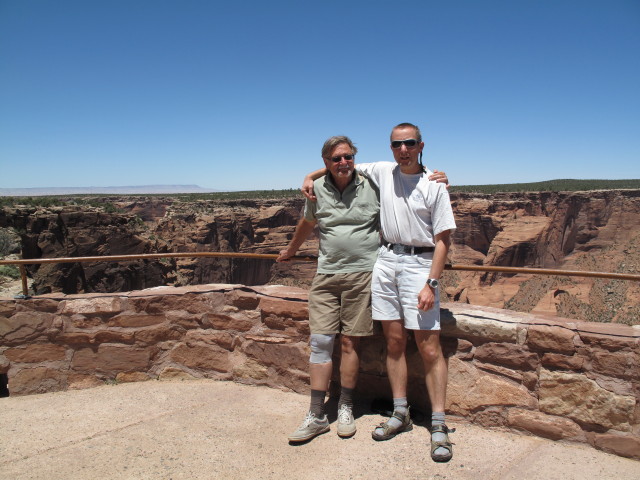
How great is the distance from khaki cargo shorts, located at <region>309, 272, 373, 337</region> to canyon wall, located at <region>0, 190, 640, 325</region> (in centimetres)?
1391

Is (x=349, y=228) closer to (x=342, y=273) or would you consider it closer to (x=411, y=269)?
(x=342, y=273)

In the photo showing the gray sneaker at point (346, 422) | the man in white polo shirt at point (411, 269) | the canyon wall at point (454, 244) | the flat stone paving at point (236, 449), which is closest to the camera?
the flat stone paving at point (236, 449)

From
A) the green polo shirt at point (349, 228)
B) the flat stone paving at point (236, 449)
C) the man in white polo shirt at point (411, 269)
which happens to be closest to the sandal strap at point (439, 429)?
the man in white polo shirt at point (411, 269)

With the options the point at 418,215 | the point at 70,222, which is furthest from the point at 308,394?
the point at 70,222

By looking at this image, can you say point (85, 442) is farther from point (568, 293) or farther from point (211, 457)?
point (568, 293)

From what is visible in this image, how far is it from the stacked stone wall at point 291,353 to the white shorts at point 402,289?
40 centimetres

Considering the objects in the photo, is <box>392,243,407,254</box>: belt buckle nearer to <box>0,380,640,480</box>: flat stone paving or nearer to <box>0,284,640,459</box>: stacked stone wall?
<box>0,284,640,459</box>: stacked stone wall

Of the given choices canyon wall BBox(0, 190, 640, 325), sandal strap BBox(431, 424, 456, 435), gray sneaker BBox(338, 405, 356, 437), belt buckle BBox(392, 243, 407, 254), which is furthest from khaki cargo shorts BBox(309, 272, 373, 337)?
canyon wall BBox(0, 190, 640, 325)

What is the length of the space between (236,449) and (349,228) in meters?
1.59

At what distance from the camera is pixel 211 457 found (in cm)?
281

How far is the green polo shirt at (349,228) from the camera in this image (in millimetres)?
3051

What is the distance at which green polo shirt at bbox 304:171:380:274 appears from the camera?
3051mm

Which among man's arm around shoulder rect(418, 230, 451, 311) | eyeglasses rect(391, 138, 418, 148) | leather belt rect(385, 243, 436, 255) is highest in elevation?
eyeglasses rect(391, 138, 418, 148)

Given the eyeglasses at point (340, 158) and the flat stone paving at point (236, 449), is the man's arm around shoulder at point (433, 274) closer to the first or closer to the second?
the eyeglasses at point (340, 158)
